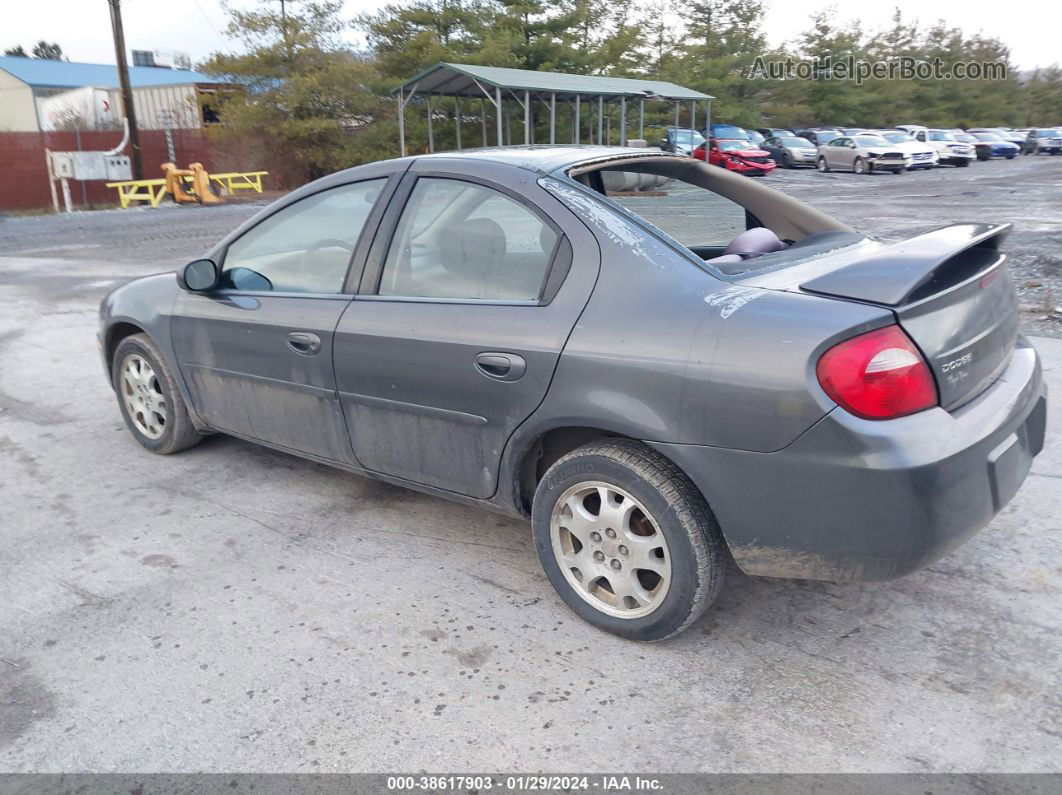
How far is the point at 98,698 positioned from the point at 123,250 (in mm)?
13428

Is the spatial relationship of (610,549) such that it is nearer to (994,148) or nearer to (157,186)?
(157,186)

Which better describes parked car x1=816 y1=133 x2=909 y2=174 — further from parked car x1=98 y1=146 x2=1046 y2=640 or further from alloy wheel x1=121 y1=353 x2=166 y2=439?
alloy wheel x1=121 y1=353 x2=166 y2=439

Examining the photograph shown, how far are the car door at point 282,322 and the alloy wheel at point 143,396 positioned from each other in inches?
16.4

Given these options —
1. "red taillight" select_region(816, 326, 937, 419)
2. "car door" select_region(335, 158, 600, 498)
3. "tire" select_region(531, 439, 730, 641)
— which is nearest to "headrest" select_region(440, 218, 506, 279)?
"car door" select_region(335, 158, 600, 498)

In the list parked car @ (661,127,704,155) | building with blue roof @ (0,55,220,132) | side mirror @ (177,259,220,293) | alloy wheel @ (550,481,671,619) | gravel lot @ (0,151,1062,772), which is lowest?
gravel lot @ (0,151,1062,772)

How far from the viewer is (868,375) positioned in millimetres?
2455

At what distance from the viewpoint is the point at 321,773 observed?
2398mm

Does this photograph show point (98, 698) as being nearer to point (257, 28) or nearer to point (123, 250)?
point (123, 250)

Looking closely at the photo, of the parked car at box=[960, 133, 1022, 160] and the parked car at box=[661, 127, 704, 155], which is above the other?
the parked car at box=[661, 127, 704, 155]

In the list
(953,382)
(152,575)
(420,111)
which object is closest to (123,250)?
(152,575)

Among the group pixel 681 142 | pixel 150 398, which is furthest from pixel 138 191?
pixel 150 398

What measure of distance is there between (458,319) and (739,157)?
99.1 feet

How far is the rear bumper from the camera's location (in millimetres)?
2436

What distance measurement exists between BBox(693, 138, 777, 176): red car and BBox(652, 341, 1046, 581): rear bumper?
29128mm
